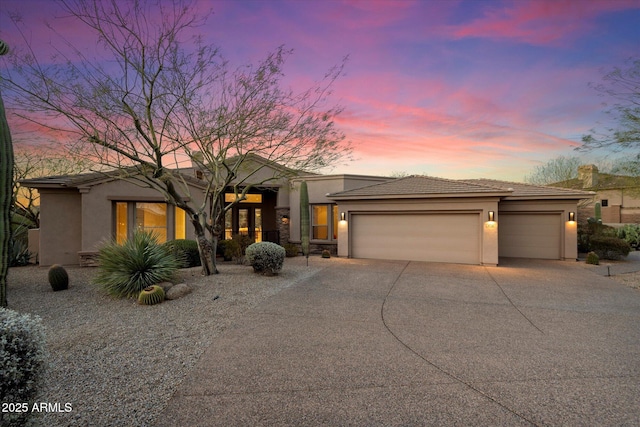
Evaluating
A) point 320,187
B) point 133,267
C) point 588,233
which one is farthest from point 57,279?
point 588,233

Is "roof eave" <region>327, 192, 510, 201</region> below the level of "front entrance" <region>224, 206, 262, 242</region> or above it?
above

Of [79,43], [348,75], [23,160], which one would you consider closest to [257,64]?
[348,75]

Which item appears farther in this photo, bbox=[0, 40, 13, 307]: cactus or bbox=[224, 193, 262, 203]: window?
bbox=[224, 193, 262, 203]: window

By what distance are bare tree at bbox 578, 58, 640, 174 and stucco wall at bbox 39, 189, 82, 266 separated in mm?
19339

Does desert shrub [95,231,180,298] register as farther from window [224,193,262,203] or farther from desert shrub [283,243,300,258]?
window [224,193,262,203]

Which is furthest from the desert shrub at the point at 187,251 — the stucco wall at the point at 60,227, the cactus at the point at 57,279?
the stucco wall at the point at 60,227

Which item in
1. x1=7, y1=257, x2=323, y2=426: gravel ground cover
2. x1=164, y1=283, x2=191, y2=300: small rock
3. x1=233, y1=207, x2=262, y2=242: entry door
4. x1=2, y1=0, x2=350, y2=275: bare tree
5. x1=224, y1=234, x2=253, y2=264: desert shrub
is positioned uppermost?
x1=2, y1=0, x2=350, y2=275: bare tree

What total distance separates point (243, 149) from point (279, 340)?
6.93m

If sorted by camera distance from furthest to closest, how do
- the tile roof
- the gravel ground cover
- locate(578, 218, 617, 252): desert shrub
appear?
locate(578, 218, 617, 252): desert shrub, the tile roof, the gravel ground cover

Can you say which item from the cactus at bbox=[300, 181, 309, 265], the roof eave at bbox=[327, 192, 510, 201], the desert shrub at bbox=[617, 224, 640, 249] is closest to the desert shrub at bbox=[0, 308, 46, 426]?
the cactus at bbox=[300, 181, 309, 265]

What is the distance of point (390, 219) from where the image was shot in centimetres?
1379

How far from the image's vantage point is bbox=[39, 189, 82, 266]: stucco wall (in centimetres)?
1230

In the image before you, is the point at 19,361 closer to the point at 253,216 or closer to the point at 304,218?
the point at 304,218

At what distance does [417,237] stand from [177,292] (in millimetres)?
9649
